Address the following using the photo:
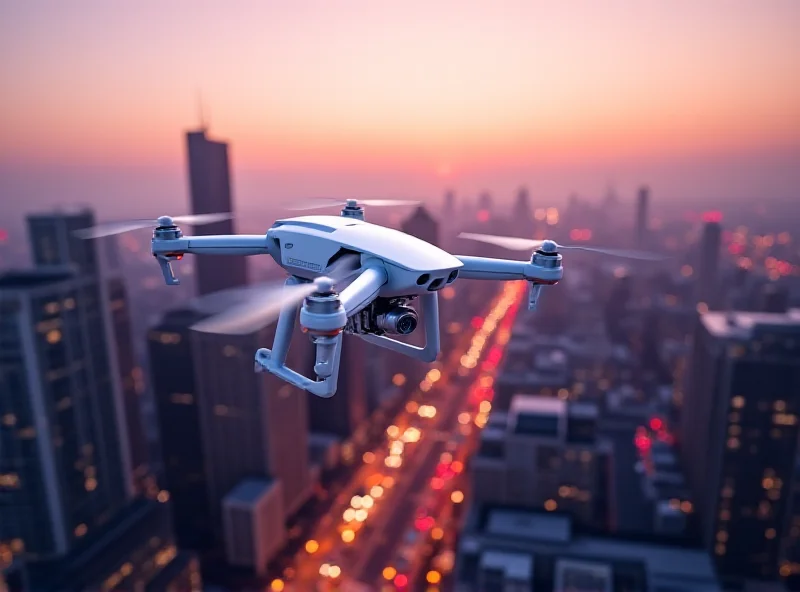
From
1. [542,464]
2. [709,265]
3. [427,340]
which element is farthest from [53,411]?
[709,265]

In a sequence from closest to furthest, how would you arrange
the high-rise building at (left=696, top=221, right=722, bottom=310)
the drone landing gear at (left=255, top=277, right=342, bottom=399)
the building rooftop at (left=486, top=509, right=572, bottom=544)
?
the drone landing gear at (left=255, top=277, right=342, bottom=399), the building rooftop at (left=486, top=509, right=572, bottom=544), the high-rise building at (left=696, top=221, right=722, bottom=310)

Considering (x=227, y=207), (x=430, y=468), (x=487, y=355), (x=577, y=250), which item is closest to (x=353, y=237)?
(x=577, y=250)

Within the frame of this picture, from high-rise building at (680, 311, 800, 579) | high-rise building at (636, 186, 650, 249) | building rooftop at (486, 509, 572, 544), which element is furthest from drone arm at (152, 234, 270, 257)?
high-rise building at (636, 186, 650, 249)

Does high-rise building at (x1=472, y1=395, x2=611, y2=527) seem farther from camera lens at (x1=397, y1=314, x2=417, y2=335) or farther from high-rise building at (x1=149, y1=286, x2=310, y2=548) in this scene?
camera lens at (x1=397, y1=314, x2=417, y2=335)

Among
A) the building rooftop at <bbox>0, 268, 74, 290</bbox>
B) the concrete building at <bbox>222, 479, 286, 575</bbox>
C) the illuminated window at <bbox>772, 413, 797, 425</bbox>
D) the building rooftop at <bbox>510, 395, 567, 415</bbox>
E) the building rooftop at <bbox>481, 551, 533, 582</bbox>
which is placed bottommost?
the concrete building at <bbox>222, 479, 286, 575</bbox>

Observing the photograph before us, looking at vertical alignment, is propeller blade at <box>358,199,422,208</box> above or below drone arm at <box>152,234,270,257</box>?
above

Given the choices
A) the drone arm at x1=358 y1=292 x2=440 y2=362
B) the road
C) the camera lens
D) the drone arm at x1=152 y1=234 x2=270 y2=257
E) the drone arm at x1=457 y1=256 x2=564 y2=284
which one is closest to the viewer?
the camera lens
